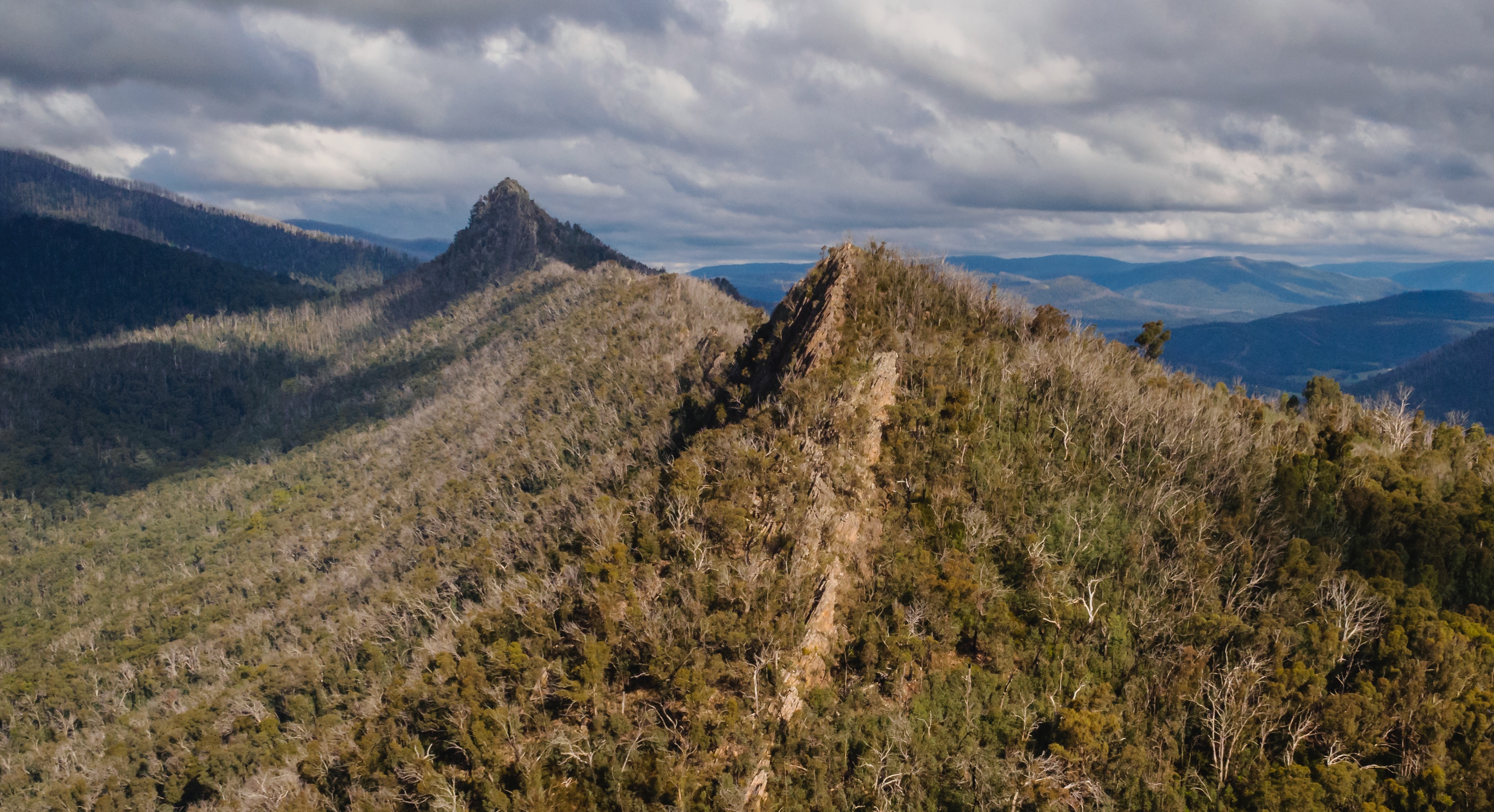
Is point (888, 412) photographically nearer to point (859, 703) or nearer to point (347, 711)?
point (859, 703)

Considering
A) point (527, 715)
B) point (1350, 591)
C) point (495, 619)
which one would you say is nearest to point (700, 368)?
point (495, 619)

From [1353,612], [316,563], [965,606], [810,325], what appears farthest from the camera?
[316,563]

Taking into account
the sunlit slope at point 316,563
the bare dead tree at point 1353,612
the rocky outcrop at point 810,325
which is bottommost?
the sunlit slope at point 316,563

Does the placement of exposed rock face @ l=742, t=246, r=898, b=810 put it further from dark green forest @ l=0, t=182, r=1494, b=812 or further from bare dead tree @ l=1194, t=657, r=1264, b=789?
bare dead tree @ l=1194, t=657, r=1264, b=789

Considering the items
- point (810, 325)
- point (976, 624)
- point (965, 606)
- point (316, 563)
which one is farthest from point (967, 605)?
point (316, 563)

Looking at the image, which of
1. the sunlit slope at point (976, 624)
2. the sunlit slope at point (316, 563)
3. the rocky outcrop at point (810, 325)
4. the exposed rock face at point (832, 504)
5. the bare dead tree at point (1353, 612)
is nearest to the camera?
the sunlit slope at point (976, 624)

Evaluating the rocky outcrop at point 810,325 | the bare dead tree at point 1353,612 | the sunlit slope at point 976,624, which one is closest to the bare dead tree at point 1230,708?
the sunlit slope at point 976,624

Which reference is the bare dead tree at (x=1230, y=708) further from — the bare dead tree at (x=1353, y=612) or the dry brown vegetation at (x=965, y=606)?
the bare dead tree at (x=1353, y=612)

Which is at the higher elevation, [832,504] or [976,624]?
[832,504]

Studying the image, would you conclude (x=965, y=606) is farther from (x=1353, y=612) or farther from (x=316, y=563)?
(x=316, y=563)
